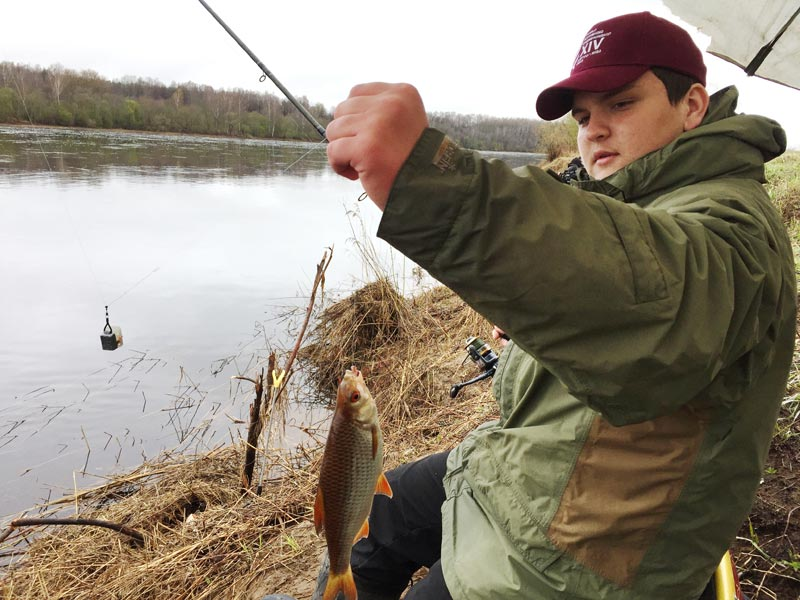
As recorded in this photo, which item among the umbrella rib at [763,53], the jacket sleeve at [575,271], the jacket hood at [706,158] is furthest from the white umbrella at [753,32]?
the jacket sleeve at [575,271]

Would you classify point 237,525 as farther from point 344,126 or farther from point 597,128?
point 344,126

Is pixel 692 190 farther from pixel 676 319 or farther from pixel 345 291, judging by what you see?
pixel 345 291

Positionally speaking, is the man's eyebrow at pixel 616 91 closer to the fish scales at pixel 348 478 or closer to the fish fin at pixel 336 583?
the fish scales at pixel 348 478

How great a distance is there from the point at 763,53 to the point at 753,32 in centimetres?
13

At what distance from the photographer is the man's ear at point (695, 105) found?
158cm

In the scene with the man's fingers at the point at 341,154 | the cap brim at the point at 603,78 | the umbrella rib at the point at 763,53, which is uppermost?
the umbrella rib at the point at 763,53

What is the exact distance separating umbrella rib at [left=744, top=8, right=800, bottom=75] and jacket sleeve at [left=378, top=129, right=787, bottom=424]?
7.68 feet

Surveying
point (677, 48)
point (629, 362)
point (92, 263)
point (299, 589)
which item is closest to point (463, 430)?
point (299, 589)

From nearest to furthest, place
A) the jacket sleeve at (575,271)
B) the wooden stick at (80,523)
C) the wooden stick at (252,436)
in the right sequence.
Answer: the jacket sleeve at (575,271)
the wooden stick at (80,523)
the wooden stick at (252,436)

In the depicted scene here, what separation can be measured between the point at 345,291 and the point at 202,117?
14856 mm

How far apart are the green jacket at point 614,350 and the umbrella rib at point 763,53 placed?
141 centimetres

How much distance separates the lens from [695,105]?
1.59m

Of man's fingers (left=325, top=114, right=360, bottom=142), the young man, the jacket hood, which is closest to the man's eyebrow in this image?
the young man

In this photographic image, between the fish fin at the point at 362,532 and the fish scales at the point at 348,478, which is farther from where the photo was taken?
the fish fin at the point at 362,532
